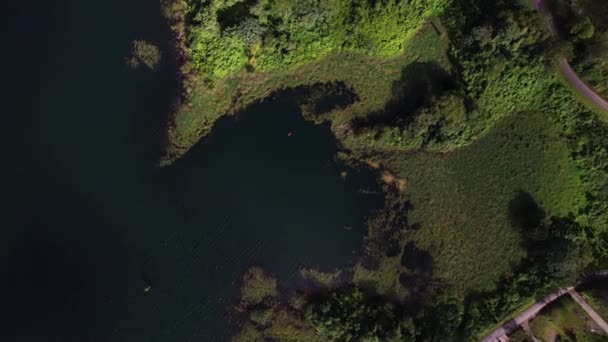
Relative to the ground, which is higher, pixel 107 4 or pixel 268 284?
pixel 107 4

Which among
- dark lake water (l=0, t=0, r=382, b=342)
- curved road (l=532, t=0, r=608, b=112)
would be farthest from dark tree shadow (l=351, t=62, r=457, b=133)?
curved road (l=532, t=0, r=608, b=112)

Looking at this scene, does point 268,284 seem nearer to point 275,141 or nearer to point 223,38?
point 275,141

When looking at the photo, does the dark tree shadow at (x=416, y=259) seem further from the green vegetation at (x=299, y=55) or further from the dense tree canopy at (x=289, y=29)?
the dense tree canopy at (x=289, y=29)

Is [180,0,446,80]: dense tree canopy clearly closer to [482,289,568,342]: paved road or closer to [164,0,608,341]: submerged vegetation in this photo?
[164,0,608,341]: submerged vegetation

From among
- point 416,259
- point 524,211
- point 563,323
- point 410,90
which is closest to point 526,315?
point 563,323

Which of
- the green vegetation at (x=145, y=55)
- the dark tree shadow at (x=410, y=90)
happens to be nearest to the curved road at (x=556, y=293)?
the dark tree shadow at (x=410, y=90)

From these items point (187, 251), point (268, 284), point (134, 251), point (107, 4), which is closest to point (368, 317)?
point (268, 284)
